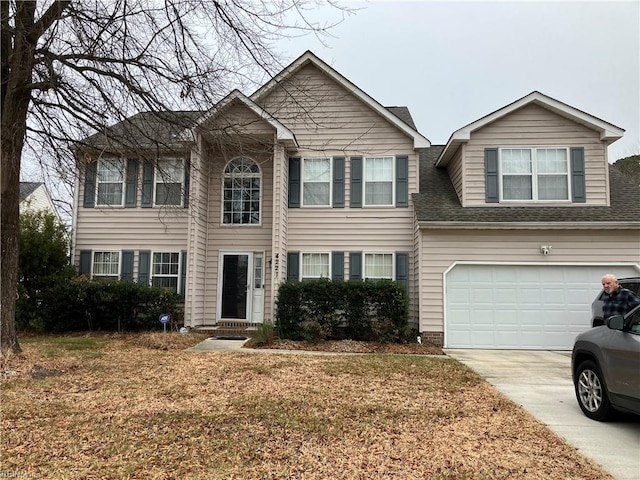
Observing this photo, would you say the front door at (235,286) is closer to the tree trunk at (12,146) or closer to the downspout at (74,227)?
the downspout at (74,227)

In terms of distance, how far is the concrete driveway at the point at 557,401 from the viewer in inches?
166

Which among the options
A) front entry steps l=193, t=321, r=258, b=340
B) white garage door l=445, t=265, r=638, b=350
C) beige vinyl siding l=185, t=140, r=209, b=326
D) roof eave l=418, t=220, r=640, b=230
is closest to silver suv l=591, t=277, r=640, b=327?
white garage door l=445, t=265, r=638, b=350

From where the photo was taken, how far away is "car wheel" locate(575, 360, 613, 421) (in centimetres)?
509

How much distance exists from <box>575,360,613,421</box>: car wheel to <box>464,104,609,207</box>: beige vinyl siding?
23.6 feet

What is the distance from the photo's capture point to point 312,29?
21.0ft

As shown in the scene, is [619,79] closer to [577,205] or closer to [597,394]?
[577,205]

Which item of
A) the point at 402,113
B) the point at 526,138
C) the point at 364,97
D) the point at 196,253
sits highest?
the point at 402,113

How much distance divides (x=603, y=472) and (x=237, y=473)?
9.74 ft

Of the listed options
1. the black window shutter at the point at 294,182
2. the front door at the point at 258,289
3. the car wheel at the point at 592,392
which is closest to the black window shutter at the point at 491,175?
the black window shutter at the point at 294,182

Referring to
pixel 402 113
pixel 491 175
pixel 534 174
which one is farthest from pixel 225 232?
pixel 534 174

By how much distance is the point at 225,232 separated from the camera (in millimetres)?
13469

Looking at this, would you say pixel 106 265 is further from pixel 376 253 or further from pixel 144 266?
pixel 376 253

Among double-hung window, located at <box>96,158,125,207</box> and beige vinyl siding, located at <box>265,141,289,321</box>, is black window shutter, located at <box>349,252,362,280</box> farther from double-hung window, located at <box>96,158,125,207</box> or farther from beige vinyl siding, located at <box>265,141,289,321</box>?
double-hung window, located at <box>96,158,125,207</box>

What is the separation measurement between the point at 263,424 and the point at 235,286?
8731mm
